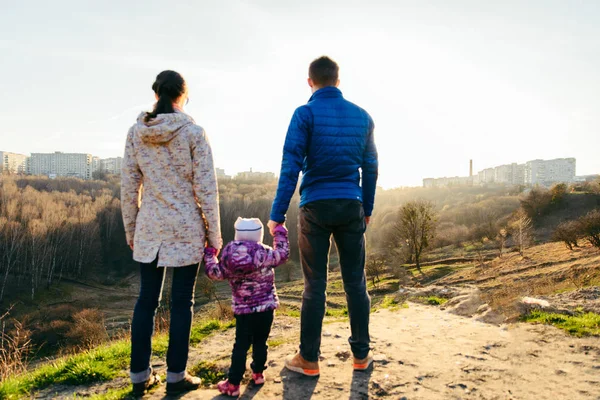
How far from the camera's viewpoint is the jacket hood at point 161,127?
3.23 metres

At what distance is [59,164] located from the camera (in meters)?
134

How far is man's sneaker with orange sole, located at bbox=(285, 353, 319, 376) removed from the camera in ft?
12.2

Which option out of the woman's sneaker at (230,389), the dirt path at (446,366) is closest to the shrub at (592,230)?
the dirt path at (446,366)

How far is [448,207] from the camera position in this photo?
66062mm

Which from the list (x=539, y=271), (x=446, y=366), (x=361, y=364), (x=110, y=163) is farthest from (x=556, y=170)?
(x=110, y=163)

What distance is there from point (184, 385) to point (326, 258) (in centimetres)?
155

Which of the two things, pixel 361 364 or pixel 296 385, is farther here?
pixel 361 364

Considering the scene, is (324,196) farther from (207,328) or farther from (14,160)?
(14,160)

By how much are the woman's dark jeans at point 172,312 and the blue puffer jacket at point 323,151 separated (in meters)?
0.89

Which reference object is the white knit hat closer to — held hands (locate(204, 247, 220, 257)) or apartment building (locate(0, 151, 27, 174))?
held hands (locate(204, 247, 220, 257))

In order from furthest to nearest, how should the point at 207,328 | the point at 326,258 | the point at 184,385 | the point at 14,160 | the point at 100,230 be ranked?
the point at 14,160
the point at 100,230
the point at 207,328
the point at 326,258
the point at 184,385

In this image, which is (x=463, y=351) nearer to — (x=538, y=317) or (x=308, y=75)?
(x=538, y=317)

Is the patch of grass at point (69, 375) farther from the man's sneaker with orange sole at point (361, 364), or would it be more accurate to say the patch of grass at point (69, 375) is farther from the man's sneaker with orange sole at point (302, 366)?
the man's sneaker with orange sole at point (361, 364)

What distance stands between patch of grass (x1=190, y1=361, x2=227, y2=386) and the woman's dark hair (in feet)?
7.80
